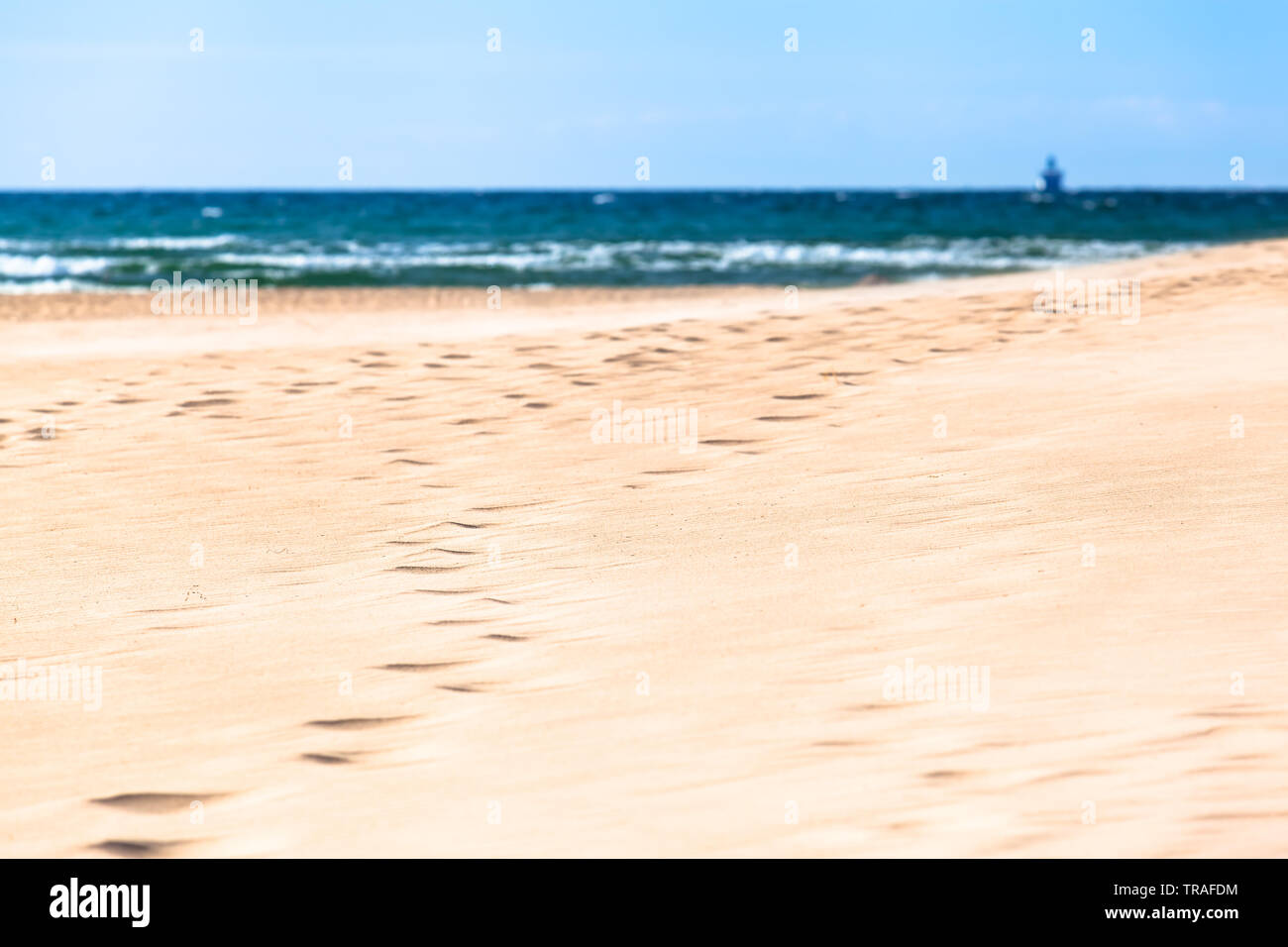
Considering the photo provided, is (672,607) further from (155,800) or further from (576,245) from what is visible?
(576,245)

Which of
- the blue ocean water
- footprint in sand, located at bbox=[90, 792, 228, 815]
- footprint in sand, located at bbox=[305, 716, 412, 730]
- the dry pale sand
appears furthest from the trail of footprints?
the blue ocean water

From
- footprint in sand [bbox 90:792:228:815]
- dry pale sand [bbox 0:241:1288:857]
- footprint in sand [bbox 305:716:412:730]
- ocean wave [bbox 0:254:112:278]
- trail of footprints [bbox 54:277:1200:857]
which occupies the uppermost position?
ocean wave [bbox 0:254:112:278]

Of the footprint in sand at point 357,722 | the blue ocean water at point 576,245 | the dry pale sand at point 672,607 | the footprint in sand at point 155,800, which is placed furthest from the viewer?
the blue ocean water at point 576,245

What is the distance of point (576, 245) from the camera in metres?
28.6

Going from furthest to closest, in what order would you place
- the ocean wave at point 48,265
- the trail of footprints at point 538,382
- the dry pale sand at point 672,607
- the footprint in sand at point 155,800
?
the ocean wave at point 48,265
the trail of footprints at point 538,382
the footprint in sand at point 155,800
the dry pale sand at point 672,607

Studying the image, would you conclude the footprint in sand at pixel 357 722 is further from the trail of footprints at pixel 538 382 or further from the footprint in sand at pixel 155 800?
the footprint in sand at pixel 155 800

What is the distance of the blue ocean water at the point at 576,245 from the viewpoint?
21.2m

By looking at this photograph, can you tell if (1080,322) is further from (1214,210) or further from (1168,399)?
(1214,210)

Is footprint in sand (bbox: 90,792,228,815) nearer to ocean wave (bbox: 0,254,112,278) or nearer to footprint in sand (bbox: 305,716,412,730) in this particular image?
footprint in sand (bbox: 305,716,412,730)

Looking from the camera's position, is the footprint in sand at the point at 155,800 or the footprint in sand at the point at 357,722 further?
the footprint in sand at the point at 357,722

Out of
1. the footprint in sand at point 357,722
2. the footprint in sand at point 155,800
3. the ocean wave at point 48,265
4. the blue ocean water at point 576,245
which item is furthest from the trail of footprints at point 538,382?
the ocean wave at point 48,265

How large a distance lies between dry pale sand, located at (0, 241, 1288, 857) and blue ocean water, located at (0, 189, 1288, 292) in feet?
42.8

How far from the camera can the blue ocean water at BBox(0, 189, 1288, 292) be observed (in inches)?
837

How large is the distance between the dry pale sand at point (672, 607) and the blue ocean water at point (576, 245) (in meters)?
13.0
